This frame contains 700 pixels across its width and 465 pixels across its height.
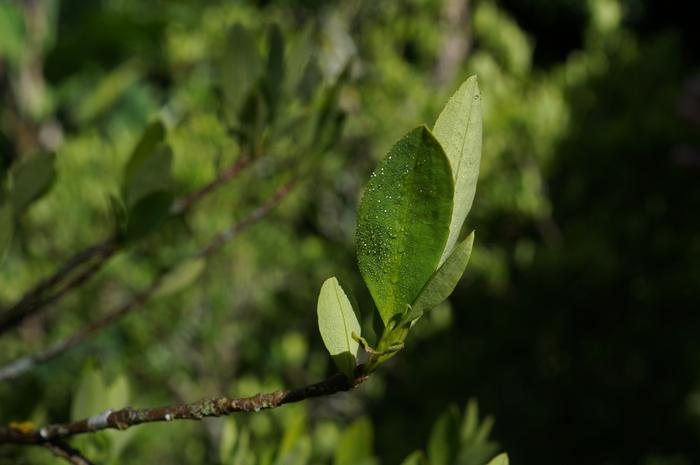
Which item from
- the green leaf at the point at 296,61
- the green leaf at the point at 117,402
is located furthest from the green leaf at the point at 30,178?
the green leaf at the point at 296,61

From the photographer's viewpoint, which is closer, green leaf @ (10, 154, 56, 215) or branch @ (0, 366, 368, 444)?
branch @ (0, 366, 368, 444)

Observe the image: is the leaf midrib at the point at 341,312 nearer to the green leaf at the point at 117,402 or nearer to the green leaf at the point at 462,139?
the green leaf at the point at 462,139

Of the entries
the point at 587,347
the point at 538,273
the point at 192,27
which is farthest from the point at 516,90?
the point at 192,27

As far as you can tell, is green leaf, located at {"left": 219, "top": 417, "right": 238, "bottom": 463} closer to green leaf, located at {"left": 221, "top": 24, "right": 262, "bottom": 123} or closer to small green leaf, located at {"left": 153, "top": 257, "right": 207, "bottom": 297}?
small green leaf, located at {"left": 153, "top": 257, "right": 207, "bottom": 297}

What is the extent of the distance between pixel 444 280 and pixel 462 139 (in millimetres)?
75

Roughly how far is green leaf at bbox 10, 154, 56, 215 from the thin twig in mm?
229

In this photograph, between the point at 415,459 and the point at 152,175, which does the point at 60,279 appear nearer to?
the point at 152,175

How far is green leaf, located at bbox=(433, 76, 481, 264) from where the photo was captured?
0.44 m

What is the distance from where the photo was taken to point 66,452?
54cm

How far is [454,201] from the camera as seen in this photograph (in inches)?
18.3

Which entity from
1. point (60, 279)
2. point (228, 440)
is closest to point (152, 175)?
point (60, 279)

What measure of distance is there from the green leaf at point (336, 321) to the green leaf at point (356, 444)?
23cm

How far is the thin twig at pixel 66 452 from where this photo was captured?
1.76 ft

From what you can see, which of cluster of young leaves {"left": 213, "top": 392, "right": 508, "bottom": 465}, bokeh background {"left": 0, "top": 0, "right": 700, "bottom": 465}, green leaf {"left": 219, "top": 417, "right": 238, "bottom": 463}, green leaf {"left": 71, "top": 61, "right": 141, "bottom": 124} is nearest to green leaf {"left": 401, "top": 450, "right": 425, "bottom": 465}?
cluster of young leaves {"left": 213, "top": 392, "right": 508, "bottom": 465}
